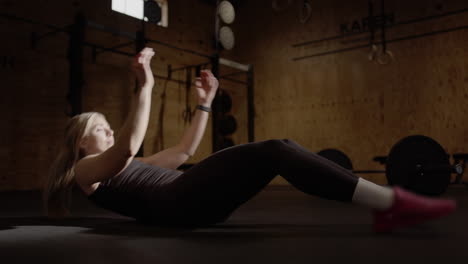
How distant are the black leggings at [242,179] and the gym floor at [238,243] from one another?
107 mm

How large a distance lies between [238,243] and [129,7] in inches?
215

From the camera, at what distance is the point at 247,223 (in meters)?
1.91

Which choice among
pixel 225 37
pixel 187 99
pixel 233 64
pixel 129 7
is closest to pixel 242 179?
pixel 233 64

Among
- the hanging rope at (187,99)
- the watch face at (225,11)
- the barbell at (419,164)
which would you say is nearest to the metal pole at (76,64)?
the watch face at (225,11)

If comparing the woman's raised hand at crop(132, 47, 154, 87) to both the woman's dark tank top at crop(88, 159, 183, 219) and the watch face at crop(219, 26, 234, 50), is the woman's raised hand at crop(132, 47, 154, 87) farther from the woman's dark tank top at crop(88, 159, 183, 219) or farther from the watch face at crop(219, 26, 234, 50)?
the watch face at crop(219, 26, 234, 50)

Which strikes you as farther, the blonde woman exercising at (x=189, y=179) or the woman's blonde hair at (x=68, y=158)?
the woman's blonde hair at (x=68, y=158)

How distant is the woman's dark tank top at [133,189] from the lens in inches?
63.5

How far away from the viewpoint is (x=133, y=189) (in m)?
1.63

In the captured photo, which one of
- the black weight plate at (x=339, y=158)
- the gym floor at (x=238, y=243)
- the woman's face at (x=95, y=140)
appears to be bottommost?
the gym floor at (x=238, y=243)

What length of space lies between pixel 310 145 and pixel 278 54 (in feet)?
5.94

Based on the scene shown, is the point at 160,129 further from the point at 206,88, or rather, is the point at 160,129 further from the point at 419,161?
the point at 206,88

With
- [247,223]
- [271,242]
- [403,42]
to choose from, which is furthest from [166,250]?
[403,42]

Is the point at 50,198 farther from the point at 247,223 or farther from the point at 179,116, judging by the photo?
the point at 179,116

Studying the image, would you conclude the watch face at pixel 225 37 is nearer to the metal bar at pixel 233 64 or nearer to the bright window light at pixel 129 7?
the metal bar at pixel 233 64
